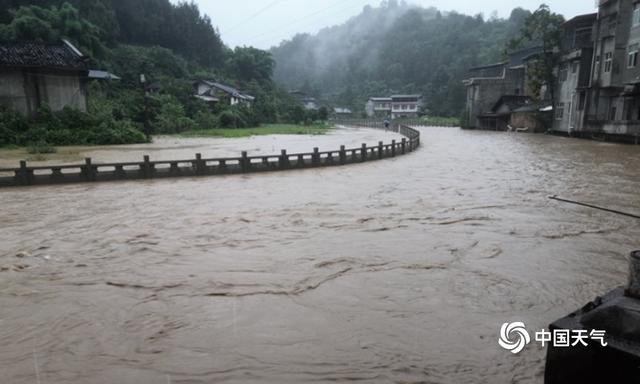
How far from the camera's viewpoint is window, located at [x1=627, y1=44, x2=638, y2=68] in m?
29.8

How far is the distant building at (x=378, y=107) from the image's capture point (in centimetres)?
→ 9169

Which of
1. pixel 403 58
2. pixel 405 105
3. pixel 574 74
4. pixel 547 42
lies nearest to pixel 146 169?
pixel 574 74

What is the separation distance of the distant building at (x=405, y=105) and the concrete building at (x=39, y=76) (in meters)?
65.3

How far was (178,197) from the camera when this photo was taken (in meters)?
12.9

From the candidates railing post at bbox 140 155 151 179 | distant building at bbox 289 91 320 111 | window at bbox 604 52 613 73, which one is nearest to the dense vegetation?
distant building at bbox 289 91 320 111

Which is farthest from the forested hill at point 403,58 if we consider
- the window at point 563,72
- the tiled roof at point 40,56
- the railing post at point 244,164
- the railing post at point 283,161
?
the railing post at point 244,164

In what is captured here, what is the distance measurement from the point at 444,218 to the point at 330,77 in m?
119

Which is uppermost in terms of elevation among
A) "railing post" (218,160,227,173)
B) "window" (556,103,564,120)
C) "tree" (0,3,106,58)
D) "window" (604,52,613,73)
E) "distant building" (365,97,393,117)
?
"tree" (0,3,106,58)

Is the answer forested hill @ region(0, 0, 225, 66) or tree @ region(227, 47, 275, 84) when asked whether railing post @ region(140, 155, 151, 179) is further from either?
tree @ region(227, 47, 275, 84)

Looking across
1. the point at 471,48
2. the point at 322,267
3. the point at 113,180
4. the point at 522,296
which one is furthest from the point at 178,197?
the point at 471,48

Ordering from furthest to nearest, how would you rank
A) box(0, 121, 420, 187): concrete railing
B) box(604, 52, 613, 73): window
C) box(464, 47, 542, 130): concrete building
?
box(464, 47, 542, 130): concrete building → box(604, 52, 613, 73): window → box(0, 121, 420, 187): concrete railing

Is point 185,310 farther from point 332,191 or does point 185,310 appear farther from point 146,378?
point 332,191

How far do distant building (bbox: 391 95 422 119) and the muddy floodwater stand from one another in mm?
77723

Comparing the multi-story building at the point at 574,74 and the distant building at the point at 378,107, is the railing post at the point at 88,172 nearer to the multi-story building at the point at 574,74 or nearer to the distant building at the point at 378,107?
the multi-story building at the point at 574,74
